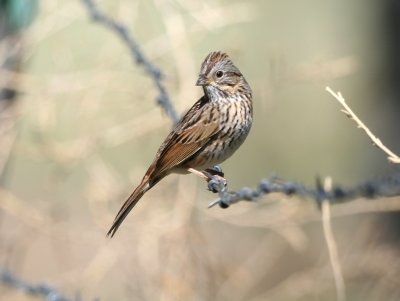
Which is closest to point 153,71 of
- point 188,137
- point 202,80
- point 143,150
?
point 202,80

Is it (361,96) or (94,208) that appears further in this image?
(361,96)

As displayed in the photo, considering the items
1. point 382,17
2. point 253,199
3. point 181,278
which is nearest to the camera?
point 253,199

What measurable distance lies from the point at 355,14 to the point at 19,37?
928 centimetres

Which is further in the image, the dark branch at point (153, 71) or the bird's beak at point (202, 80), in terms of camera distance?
the bird's beak at point (202, 80)

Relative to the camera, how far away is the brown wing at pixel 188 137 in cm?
498

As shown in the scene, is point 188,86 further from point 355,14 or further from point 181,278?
point 355,14

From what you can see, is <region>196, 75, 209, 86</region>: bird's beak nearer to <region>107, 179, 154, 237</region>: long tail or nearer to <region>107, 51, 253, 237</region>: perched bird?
<region>107, 51, 253, 237</region>: perched bird

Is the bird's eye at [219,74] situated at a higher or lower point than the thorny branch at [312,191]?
higher

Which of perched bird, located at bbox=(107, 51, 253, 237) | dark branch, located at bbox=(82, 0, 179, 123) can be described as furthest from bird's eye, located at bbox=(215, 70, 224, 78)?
dark branch, located at bbox=(82, 0, 179, 123)

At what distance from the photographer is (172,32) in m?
6.32

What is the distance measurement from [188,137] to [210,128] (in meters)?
0.15

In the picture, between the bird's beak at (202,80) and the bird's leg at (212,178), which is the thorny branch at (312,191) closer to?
the bird's leg at (212,178)

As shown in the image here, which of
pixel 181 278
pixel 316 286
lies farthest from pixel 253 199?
pixel 316 286

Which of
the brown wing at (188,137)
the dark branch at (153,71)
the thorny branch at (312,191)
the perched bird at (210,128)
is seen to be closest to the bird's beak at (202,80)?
the perched bird at (210,128)
